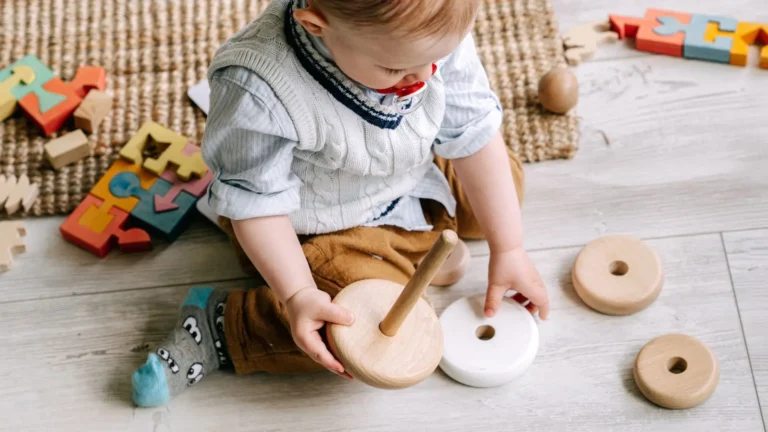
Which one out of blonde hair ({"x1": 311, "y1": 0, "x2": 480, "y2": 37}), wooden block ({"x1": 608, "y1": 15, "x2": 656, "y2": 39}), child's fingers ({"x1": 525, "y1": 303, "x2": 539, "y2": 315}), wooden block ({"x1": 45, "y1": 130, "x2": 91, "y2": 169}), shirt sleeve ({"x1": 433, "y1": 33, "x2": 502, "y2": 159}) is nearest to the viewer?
blonde hair ({"x1": 311, "y1": 0, "x2": 480, "y2": 37})

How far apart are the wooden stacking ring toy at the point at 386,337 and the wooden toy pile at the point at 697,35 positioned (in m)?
0.54

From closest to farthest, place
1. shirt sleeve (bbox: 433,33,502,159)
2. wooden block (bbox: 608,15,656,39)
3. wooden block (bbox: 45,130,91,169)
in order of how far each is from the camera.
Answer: shirt sleeve (bbox: 433,33,502,159)
wooden block (bbox: 45,130,91,169)
wooden block (bbox: 608,15,656,39)

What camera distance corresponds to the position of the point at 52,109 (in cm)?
103

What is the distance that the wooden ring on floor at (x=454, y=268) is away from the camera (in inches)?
36.0

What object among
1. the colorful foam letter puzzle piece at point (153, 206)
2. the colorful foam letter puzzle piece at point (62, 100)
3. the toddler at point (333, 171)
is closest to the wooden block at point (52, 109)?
the colorful foam letter puzzle piece at point (62, 100)

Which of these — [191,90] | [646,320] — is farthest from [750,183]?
[191,90]

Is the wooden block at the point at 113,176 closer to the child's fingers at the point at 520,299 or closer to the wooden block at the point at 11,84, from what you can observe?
the wooden block at the point at 11,84

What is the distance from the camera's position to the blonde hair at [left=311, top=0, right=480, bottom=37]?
555mm

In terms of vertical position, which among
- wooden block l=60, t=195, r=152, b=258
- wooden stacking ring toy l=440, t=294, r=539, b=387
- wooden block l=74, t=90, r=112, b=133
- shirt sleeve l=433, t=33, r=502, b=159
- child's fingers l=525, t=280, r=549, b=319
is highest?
shirt sleeve l=433, t=33, r=502, b=159

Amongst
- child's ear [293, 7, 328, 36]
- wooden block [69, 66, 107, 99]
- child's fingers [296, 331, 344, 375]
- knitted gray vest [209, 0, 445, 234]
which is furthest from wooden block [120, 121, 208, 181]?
child's ear [293, 7, 328, 36]

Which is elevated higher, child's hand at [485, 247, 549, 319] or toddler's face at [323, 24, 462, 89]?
toddler's face at [323, 24, 462, 89]

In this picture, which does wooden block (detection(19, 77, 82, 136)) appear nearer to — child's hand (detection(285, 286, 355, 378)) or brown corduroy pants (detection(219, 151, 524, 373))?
brown corduroy pants (detection(219, 151, 524, 373))

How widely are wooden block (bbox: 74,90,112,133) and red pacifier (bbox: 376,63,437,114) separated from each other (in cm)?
46

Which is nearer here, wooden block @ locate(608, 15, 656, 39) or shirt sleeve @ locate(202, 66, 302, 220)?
shirt sleeve @ locate(202, 66, 302, 220)
